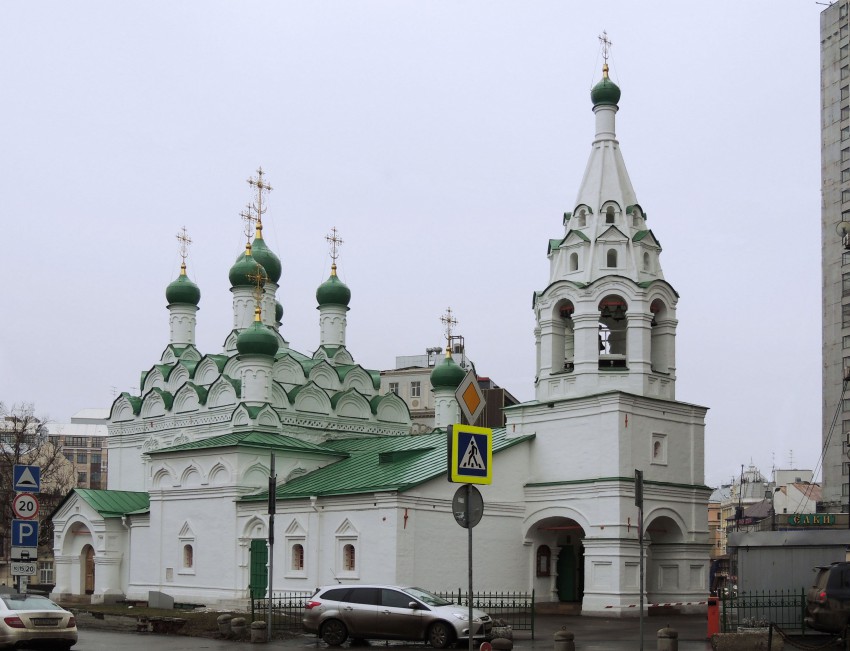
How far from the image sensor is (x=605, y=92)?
104ft

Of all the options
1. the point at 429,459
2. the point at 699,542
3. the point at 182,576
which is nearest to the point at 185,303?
the point at 182,576

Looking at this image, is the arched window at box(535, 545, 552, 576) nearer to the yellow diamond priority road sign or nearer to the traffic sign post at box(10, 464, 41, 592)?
the traffic sign post at box(10, 464, 41, 592)

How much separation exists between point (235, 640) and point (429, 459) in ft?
37.9

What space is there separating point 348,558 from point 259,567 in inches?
158

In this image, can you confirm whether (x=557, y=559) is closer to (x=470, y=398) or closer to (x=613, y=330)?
(x=613, y=330)

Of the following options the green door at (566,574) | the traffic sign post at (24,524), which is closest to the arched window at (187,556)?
the green door at (566,574)

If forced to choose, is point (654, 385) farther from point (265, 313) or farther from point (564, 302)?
point (265, 313)

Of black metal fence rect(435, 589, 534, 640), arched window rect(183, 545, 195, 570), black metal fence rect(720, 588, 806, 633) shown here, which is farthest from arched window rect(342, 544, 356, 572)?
black metal fence rect(720, 588, 806, 633)

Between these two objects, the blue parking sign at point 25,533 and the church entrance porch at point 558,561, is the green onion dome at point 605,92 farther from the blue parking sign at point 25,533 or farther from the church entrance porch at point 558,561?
the blue parking sign at point 25,533

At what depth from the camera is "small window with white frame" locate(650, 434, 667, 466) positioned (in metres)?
29.9

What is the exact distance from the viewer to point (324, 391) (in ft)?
134

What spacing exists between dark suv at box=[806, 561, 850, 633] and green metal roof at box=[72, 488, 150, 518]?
2614 centimetres

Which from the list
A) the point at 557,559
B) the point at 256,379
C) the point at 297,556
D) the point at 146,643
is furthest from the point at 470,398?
the point at 256,379

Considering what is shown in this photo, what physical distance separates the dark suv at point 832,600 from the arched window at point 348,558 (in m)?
14.5
